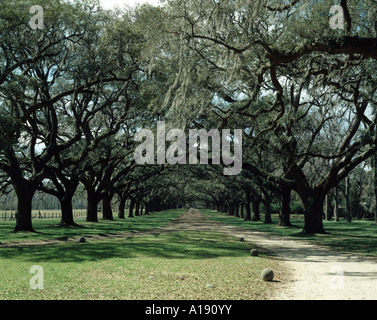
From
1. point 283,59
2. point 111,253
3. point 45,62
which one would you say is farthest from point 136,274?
point 45,62

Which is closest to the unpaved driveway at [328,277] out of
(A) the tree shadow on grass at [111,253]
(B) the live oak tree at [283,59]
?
(A) the tree shadow on grass at [111,253]

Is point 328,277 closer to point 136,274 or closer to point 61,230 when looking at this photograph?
point 136,274

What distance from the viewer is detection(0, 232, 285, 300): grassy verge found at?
272 inches

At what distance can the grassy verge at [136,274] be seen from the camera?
272 inches

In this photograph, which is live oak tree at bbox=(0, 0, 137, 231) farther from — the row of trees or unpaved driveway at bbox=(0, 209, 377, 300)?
unpaved driveway at bbox=(0, 209, 377, 300)

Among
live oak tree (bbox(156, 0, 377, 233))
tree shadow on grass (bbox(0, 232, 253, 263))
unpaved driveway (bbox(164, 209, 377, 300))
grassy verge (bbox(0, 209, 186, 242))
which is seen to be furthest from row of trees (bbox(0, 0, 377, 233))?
unpaved driveway (bbox(164, 209, 377, 300))

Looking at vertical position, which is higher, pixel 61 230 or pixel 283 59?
pixel 283 59

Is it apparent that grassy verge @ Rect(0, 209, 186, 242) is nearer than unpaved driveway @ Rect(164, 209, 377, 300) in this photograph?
No

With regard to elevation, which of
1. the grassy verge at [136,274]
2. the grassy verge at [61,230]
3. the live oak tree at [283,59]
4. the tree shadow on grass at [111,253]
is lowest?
the grassy verge at [61,230]

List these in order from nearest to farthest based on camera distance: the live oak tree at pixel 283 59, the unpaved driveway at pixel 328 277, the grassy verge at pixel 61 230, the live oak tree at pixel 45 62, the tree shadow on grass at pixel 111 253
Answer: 1. the unpaved driveway at pixel 328 277
2. the live oak tree at pixel 283 59
3. the tree shadow on grass at pixel 111 253
4. the live oak tree at pixel 45 62
5. the grassy verge at pixel 61 230

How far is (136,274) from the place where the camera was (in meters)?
8.82

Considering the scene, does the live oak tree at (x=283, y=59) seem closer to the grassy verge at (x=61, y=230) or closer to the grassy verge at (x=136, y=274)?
the grassy verge at (x=136, y=274)

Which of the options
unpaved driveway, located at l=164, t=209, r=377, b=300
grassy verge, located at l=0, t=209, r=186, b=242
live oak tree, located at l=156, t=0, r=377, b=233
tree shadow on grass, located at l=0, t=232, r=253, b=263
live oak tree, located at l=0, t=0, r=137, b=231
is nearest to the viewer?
unpaved driveway, located at l=164, t=209, r=377, b=300

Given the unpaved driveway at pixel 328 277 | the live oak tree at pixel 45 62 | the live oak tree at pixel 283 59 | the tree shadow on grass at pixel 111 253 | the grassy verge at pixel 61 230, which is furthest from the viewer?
the grassy verge at pixel 61 230
